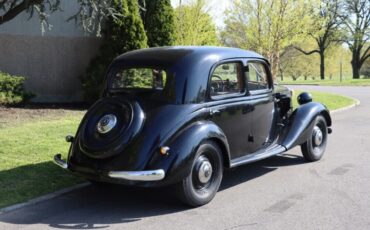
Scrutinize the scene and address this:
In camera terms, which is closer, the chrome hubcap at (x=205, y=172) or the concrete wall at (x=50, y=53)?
the chrome hubcap at (x=205, y=172)

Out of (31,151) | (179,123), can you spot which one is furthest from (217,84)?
(31,151)

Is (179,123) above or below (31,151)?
above

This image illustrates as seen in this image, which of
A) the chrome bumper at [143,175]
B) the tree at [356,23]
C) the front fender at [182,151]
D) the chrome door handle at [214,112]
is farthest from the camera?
the tree at [356,23]

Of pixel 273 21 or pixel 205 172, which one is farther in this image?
pixel 273 21

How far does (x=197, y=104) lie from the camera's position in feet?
18.6

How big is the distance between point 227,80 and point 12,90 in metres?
8.05

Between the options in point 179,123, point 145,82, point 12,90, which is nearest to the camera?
point 179,123

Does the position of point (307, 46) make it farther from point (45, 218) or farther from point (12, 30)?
point (45, 218)

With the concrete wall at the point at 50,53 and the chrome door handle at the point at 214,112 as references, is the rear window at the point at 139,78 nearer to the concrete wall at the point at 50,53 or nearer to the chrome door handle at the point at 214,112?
the chrome door handle at the point at 214,112

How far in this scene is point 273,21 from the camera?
19562 millimetres

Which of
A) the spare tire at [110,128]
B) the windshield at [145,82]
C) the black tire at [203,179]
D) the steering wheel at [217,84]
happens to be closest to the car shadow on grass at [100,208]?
the black tire at [203,179]

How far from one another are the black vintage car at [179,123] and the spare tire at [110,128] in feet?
0.04

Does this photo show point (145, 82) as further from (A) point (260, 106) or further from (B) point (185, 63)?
(A) point (260, 106)

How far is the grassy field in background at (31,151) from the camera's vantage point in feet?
19.8
